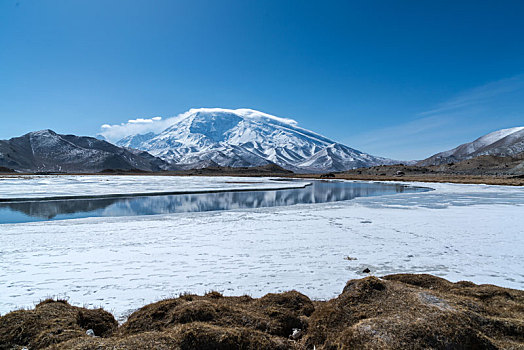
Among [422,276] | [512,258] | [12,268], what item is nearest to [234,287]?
[422,276]

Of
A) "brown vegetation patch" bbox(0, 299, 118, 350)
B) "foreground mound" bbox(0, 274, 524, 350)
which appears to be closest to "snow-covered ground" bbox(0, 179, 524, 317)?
"brown vegetation patch" bbox(0, 299, 118, 350)

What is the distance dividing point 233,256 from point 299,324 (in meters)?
4.68

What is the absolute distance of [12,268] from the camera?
7.70 m

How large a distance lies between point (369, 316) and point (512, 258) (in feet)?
24.0

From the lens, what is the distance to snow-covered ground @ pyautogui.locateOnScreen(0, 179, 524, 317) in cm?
638

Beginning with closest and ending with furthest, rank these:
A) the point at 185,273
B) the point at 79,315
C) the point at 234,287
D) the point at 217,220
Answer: the point at 79,315 → the point at 234,287 → the point at 185,273 → the point at 217,220

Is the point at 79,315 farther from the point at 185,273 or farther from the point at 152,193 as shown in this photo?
the point at 152,193

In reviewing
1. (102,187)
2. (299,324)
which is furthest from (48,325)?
(102,187)

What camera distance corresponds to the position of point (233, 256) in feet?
28.8

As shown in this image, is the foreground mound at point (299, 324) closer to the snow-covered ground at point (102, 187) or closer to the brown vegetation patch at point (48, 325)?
the brown vegetation patch at point (48, 325)

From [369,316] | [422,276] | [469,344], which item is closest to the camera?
[469,344]

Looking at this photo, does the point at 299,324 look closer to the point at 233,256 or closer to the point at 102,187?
the point at 233,256

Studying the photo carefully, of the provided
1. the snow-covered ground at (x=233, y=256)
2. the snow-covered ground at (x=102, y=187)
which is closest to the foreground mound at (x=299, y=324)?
the snow-covered ground at (x=233, y=256)

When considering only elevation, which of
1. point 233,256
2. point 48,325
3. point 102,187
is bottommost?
point 233,256
